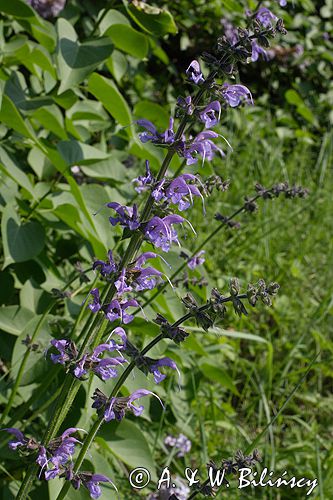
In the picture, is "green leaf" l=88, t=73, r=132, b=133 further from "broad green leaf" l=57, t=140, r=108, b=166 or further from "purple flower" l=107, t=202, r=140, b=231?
"purple flower" l=107, t=202, r=140, b=231

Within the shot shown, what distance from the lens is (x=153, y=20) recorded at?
203cm

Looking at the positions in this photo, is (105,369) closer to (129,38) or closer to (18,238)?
(18,238)

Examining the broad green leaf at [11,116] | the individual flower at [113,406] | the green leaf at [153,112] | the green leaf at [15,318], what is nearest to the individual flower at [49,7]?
the green leaf at [153,112]

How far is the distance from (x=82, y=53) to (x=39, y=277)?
2.15 ft

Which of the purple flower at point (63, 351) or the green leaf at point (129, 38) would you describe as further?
the green leaf at point (129, 38)

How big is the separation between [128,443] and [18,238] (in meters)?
0.59

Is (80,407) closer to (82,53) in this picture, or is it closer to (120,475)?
(120,475)

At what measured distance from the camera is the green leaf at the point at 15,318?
1808 millimetres

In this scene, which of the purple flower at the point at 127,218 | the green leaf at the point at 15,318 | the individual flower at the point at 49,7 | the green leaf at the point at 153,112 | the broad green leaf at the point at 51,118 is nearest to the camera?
the purple flower at the point at 127,218

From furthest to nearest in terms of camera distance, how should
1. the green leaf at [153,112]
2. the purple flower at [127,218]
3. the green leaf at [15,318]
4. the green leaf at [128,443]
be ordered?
the green leaf at [153,112] → the green leaf at [15,318] → the green leaf at [128,443] → the purple flower at [127,218]

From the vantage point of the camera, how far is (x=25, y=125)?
1.75 meters

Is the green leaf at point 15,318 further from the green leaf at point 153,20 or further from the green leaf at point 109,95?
the green leaf at point 153,20

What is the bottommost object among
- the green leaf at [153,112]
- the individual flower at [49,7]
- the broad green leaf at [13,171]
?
the broad green leaf at [13,171]

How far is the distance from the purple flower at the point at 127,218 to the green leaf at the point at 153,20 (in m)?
1.03
